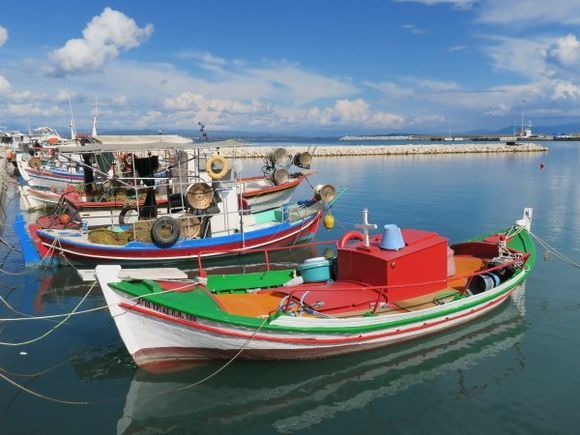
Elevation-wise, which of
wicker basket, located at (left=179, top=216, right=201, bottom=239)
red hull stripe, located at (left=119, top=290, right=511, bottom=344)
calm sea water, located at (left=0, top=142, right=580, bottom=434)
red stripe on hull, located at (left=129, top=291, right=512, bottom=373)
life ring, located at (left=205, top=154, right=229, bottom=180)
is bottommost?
calm sea water, located at (left=0, top=142, right=580, bottom=434)

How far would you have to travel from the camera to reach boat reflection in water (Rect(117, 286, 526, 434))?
8.59 m

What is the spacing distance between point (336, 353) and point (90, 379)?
17.8 ft

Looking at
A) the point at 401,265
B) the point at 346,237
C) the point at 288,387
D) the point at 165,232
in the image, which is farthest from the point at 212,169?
the point at 288,387

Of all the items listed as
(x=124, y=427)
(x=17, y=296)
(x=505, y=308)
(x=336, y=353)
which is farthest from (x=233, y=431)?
(x=17, y=296)

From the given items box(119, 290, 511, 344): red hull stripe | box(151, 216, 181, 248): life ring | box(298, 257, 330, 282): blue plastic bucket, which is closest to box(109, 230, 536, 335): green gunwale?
box(119, 290, 511, 344): red hull stripe

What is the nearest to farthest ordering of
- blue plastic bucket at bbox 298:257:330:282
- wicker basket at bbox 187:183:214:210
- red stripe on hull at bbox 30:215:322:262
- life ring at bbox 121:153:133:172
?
blue plastic bucket at bbox 298:257:330:282 → wicker basket at bbox 187:183:214:210 → red stripe on hull at bbox 30:215:322:262 → life ring at bbox 121:153:133:172

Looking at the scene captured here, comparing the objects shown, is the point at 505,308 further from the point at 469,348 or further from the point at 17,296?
the point at 17,296

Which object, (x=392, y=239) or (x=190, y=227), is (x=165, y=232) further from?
(x=392, y=239)

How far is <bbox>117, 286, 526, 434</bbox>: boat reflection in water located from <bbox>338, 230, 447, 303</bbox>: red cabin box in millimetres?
1372

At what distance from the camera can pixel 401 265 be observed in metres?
11.1

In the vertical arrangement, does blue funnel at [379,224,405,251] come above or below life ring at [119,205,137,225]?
above

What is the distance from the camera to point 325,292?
37.5ft

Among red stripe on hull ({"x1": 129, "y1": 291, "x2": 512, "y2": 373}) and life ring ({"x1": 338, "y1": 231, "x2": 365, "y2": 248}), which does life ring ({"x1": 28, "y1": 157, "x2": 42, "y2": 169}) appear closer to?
red stripe on hull ({"x1": 129, "y1": 291, "x2": 512, "y2": 373})

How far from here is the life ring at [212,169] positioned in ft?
61.5
